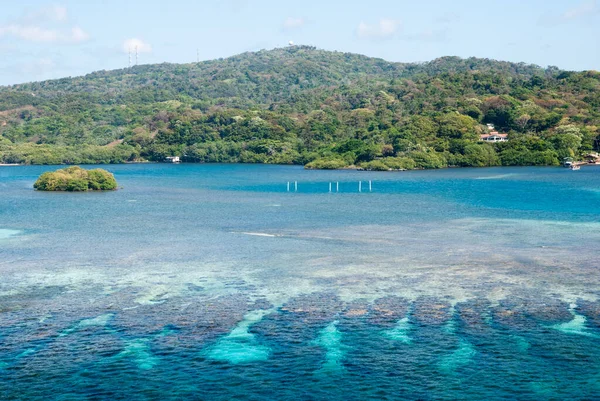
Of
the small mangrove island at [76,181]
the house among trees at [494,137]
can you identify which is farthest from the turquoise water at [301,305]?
the house among trees at [494,137]

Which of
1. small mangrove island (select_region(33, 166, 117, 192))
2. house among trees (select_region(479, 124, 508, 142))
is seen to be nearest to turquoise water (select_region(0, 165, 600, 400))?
small mangrove island (select_region(33, 166, 117, 192))

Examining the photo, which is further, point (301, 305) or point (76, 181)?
point (76, 181)

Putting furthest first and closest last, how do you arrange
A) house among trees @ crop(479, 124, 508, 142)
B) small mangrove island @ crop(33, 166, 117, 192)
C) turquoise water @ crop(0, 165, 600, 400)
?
1. house among trees @ crop(479, 124, 508, 142)
2. small mangrove island @ crop(33, 166, 117, 192)
3. turquoise water @ crop(0, 165, 600, 400)

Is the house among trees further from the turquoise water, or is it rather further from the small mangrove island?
the turquoise water

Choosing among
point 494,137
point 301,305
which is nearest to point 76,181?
point 301,305

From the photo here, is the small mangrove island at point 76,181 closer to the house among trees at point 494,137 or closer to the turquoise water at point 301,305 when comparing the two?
the turquoise water at point 301,305

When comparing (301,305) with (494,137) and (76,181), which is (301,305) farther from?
(494,137)
